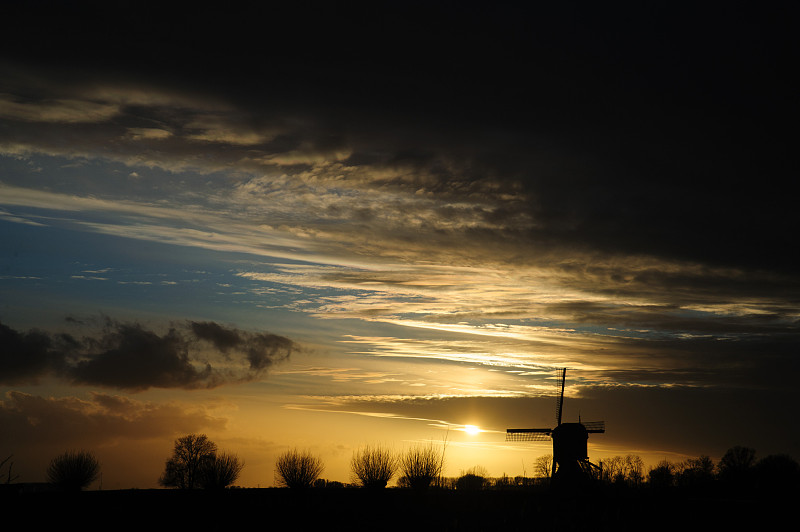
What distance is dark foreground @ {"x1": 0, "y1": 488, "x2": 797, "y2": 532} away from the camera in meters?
53.8

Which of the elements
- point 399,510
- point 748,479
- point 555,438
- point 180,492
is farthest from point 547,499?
point 748,479

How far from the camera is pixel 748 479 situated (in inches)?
4259

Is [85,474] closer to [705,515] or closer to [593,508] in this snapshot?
[593,508]

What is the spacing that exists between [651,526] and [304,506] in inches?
1154

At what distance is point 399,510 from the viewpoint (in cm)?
6444

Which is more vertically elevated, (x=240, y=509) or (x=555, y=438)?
(x=555, y=438)

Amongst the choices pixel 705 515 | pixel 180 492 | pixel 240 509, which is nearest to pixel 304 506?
pixel 240 509

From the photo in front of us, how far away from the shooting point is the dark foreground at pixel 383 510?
5375cm

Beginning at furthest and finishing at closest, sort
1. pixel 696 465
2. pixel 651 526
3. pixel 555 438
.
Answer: pixel 696 465 < pixel 555 438 < pixel 651 526

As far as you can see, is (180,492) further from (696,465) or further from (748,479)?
(696,465)

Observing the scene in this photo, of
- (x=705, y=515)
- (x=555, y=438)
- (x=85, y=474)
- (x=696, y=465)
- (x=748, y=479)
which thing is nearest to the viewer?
(x=705, y=515)

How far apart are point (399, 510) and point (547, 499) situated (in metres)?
14.1

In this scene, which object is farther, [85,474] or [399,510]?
[85,474]

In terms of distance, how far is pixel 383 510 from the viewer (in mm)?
64188
